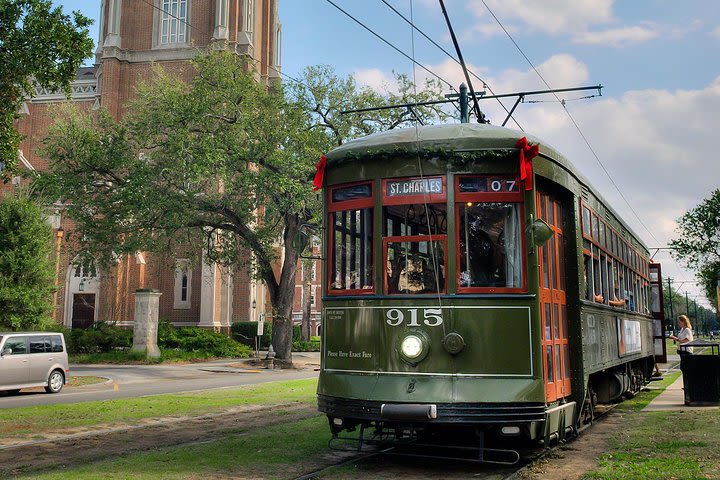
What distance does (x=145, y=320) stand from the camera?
31797 mm

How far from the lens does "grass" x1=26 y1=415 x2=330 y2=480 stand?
7070 millimetres

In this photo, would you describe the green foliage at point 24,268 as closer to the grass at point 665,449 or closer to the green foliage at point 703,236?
the grass at point 665,449

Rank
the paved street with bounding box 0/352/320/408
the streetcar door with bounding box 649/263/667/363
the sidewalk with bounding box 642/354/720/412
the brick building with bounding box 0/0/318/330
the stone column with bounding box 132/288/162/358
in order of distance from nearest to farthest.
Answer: the sidewalk with bounding box 642/354/720/412, the paved street with bounding box 0/352/320/408, the streetcar door with bounding box 649/263/667/363, the stone column with bounding box 132/288/162/358, the brick building with bounding box 0/0/318/330


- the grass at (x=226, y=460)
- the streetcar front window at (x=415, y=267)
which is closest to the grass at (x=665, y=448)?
the streetcar front window at (x=415, y=267)

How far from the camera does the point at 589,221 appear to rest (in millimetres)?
9461

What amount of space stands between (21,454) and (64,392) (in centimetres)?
1162

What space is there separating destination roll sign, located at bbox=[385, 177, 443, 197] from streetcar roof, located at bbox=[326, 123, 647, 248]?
1.11ft

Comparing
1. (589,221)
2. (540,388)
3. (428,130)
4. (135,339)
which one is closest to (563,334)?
(540,388)

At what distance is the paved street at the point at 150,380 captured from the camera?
1747 cm

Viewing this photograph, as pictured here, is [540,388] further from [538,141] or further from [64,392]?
[64,392]

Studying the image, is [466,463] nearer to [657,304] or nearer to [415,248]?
[415,248]

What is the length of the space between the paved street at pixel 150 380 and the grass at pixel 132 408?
1853mm

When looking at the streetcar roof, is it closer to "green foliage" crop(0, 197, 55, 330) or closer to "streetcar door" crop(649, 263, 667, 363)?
Result: "streetcar door" crop(649, 263, 667, 363)

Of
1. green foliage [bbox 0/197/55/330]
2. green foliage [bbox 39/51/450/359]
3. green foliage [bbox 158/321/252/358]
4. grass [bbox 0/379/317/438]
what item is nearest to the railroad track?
grass [bbox 0/379/317/438]
